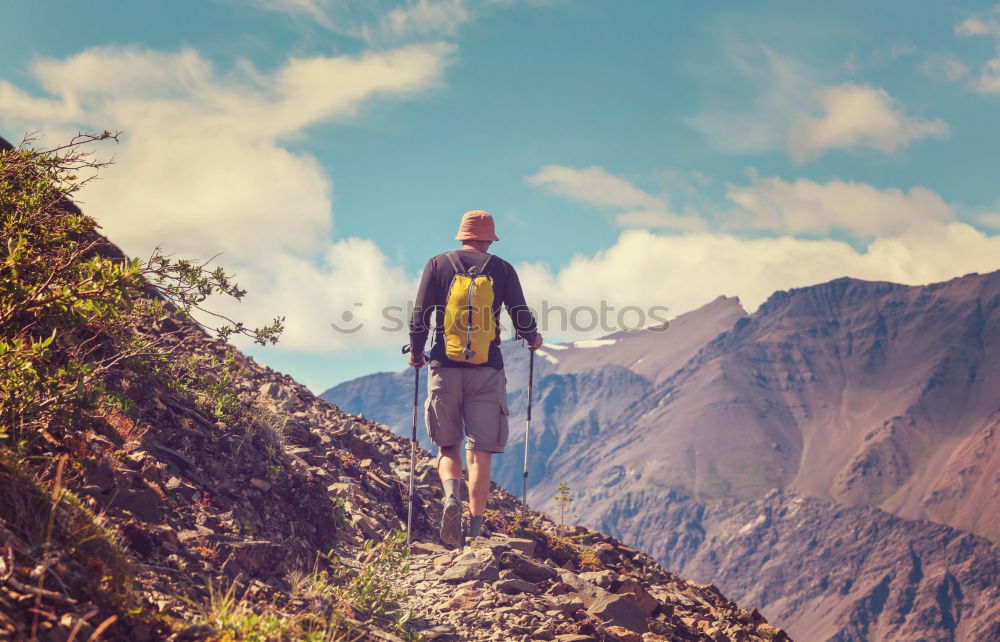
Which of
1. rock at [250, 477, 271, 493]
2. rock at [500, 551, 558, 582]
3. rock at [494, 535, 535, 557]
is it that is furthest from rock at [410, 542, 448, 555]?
rock at [250, 477, 271, 493]

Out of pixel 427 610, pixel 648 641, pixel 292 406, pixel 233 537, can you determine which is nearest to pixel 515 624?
pixel 427 610

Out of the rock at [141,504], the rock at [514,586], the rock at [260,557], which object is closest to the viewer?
the rock at [141,504]

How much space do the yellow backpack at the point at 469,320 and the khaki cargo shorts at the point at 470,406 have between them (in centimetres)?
25

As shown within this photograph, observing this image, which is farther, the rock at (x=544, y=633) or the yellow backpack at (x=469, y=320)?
the yellow backpack at (x=469, y=320)

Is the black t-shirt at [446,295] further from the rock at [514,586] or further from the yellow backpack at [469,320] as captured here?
the rock at [514,586]

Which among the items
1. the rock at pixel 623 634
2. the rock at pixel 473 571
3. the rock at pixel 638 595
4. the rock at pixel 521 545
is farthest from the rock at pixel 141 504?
the rock at pixel 638 595

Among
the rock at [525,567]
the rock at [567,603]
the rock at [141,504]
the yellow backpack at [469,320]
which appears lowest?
the rock at [567,603]

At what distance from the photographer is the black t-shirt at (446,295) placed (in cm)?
1069

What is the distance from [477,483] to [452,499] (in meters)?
0.35

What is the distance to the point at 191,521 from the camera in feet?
27.3

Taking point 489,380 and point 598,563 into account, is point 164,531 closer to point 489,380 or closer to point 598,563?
point 489,380

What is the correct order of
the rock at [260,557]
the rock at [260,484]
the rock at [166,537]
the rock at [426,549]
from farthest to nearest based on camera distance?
the rock at [426,549]
the rock at [260,484]
the rock at [260,557]
the rock at [166,537]

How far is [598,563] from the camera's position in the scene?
12.6 meters

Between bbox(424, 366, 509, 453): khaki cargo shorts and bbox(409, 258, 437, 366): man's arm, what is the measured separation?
0.49 meters
